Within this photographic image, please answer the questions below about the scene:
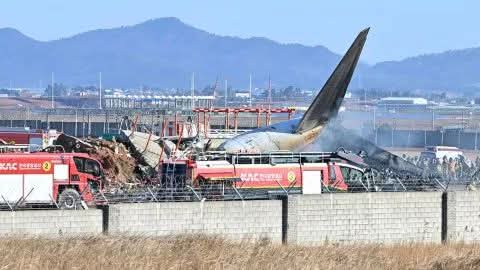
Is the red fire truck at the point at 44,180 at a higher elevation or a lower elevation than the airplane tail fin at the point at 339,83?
lower

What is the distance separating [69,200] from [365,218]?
28.1 feet

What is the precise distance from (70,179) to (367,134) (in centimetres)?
4232

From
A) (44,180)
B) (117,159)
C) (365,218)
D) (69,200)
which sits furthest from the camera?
(117,159)

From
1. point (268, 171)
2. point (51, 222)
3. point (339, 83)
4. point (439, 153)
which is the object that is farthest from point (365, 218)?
point (439, 153)

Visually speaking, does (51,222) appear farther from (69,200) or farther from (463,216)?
(463,216)

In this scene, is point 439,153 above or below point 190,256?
below

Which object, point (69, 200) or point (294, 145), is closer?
point (69, 200)

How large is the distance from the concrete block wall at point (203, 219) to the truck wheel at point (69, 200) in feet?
6.14

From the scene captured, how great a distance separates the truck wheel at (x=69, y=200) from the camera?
4241cm

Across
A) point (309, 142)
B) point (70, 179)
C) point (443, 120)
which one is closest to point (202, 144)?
point (309, 142)

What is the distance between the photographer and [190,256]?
31.7m

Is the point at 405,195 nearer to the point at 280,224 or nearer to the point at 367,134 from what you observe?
the point at 280,224

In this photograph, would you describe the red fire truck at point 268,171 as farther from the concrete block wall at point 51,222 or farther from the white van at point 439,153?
the white van at point 439,153

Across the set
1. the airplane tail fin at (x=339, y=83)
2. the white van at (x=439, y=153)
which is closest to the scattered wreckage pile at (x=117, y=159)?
the airplane tail fin at (x=339, y=83)
